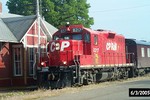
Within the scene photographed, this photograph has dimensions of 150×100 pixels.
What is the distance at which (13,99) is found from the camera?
15.8 m

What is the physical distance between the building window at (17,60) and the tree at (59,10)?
78.4 ft

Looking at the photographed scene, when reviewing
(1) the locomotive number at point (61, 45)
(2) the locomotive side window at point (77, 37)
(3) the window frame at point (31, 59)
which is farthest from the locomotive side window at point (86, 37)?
(3) the window frame at point (31, 59)

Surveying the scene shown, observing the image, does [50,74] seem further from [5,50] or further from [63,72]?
[5,50]

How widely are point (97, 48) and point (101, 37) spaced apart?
1125 mm

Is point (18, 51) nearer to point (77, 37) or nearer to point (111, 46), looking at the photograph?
point (77, 37)

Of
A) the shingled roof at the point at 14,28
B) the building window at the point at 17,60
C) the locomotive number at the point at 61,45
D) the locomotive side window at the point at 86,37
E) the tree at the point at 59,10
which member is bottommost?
the building window at the point at 17,60

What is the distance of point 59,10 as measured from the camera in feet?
173

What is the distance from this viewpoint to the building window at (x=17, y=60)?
25.7 metres

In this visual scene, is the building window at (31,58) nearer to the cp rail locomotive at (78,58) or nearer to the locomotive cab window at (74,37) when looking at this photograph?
the cp rail locomotive at (78,58)

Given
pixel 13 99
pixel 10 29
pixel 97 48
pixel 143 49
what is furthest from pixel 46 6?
pixel 13 99

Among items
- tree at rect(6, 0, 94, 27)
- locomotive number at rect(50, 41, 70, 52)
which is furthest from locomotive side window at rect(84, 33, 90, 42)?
tree at rect(6, 0, 94, 27)

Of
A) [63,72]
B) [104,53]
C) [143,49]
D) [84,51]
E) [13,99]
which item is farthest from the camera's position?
[143,49]

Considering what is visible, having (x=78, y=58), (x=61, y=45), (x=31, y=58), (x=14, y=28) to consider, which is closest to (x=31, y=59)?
(x=31, y=58)

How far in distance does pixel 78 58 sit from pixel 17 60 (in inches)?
231
